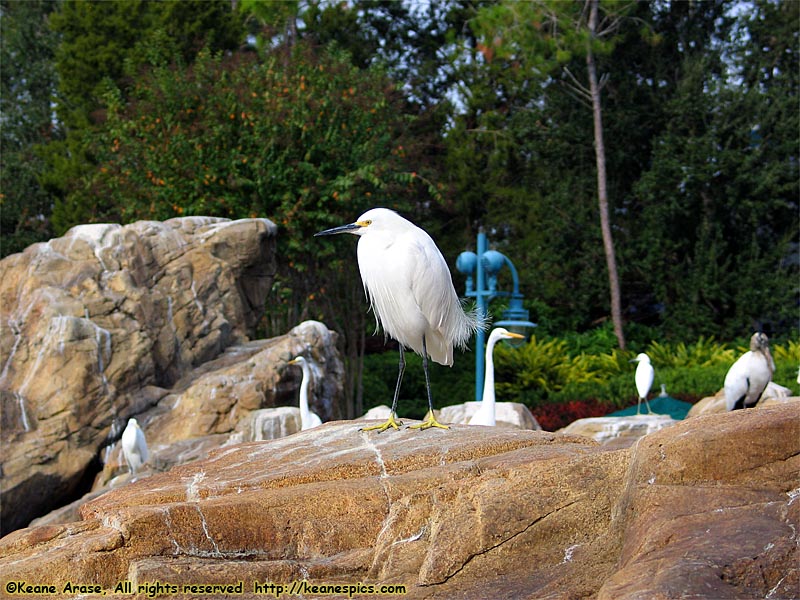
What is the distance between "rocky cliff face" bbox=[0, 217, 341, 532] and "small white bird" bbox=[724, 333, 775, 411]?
5.27 metres

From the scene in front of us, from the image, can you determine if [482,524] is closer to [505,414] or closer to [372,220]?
[372,220]

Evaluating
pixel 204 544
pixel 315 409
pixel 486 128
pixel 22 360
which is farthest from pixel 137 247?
pixel 486 128

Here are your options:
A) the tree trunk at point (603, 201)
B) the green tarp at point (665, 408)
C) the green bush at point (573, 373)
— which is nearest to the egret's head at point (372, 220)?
the green tarp at point (665, 408)

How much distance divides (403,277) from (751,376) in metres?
4.19

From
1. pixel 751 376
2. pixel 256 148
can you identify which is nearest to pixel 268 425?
pixel 751 376

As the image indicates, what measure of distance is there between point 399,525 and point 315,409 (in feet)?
23.9

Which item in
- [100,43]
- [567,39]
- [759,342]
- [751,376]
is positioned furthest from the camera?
[100,43]

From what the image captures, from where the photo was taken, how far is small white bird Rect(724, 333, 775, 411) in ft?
29.3

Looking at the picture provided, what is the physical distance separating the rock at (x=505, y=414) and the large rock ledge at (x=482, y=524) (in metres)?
6.31

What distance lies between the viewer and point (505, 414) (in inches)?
475

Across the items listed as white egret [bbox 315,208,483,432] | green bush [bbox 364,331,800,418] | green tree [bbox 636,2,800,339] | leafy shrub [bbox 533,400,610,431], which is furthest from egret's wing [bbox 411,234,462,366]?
green tree [bbox 636,2,800,339]

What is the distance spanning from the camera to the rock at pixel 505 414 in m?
12.0

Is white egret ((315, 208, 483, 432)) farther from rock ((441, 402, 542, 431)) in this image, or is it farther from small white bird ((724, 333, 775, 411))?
rock ((441, 402, 542, 431))

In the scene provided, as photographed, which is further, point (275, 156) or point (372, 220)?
point (275, 156)
